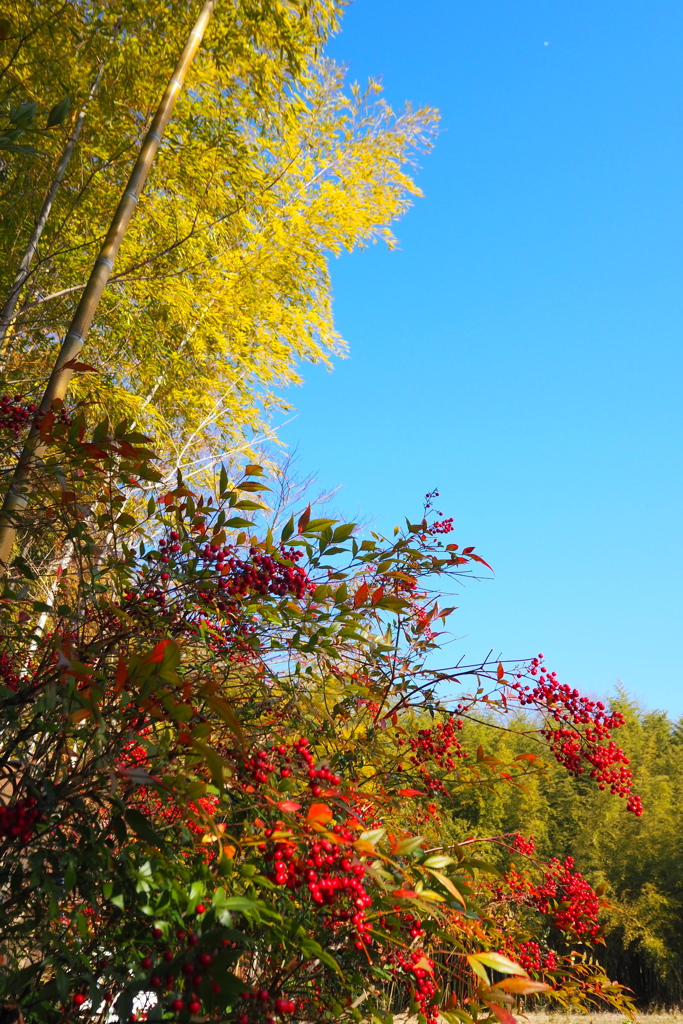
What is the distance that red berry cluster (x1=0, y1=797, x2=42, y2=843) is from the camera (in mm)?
802

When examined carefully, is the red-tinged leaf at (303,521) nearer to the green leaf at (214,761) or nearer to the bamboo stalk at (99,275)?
the green leaf at (214,761)

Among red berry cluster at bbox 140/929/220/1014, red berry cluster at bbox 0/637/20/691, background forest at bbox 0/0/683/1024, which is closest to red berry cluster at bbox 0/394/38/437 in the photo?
background forest at bbox 0/0/683/1024

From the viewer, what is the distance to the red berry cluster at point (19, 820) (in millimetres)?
802

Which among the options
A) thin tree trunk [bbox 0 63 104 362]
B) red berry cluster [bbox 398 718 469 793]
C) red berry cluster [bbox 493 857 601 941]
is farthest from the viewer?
thin tree trunk [bbox 0 63 104 362]

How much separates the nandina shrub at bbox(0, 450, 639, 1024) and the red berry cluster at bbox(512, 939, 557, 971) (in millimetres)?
495

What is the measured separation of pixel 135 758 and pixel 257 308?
4.60 metres

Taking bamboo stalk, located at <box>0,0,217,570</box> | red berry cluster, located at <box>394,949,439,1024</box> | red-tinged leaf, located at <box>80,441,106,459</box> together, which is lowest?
red berry cluster, located at <box>394,949,439,1024</box>

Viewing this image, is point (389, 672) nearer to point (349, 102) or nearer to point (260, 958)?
point (260, 958)

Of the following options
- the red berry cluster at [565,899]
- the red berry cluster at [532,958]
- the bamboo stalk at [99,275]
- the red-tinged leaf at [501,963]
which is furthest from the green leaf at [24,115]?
the red berry cluster at [532,958]

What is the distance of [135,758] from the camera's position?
1.03m

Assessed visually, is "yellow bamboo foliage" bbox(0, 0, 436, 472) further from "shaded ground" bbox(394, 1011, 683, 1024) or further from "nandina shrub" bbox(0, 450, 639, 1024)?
"shaded ground" bbox(394, 1011, 683, 1024)

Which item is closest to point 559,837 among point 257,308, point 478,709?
point 257,308

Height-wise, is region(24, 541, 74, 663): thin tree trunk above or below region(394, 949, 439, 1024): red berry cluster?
above

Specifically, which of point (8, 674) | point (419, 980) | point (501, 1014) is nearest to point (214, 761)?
point (501, 1014)
